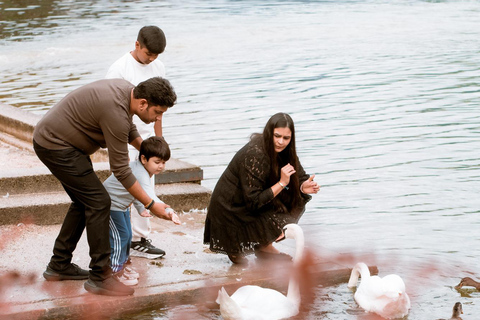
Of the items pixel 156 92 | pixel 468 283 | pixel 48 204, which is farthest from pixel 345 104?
pixel 156 92

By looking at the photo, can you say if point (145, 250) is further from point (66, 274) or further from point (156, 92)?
point (156, 92)

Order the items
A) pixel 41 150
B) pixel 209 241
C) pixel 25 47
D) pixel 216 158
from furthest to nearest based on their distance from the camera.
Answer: pixel 25 47
pixel 216 158
pixel 209 241
pixel 41 150

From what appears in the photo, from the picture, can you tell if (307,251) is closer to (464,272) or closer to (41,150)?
(464,272)

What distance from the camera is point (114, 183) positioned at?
6215 mm

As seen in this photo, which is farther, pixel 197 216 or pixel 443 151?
pixel 443 151

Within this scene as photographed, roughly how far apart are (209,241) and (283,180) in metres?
0.85

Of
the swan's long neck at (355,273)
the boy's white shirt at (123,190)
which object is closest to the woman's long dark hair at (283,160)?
the swan's long neck at (355,273)

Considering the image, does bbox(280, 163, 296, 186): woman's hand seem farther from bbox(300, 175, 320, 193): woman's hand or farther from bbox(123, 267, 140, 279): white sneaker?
bbox(123, 267, 140, 279): white sneaker

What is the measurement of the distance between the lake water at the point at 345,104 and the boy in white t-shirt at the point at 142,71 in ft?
3.45

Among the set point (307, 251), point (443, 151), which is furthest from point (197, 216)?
point (443, 151)

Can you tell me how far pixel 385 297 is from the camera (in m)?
6.11

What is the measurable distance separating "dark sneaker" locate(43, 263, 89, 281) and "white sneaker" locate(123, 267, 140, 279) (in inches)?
11.5

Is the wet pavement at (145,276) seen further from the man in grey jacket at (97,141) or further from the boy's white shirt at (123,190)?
the boy's white shirt at (123,190)

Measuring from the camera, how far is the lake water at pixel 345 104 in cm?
832
